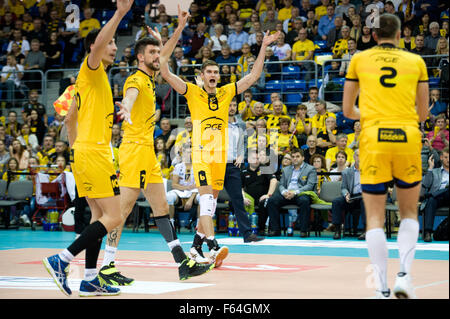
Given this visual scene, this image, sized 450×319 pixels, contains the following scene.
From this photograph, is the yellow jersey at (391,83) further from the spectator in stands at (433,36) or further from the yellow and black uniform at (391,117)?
the spectator in stands at (433,36)

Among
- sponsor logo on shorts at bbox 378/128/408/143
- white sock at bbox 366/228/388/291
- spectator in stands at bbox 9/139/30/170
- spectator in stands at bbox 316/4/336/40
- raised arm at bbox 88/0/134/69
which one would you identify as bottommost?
spectator in stands at bbox 9/139/30/170

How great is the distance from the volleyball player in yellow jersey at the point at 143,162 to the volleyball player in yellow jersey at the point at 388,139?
99.7 inches

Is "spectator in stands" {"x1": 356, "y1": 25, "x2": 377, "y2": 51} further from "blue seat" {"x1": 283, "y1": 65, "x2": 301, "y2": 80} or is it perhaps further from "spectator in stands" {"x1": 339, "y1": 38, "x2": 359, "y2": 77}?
"blue seat" {"x1": 283, "y1": 65, "x2": 301, "y2": 80}

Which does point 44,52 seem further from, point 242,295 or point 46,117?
point 242,295

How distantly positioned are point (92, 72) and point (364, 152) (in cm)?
251

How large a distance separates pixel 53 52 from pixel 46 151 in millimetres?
5199

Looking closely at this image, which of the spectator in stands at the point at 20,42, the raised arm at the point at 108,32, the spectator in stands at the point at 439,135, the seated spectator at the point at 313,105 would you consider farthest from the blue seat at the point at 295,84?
the raised arm at the point at 108,32

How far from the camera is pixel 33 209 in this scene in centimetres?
1688

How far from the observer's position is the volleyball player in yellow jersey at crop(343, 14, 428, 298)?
17.3 feet

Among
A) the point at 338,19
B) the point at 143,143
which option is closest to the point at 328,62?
the point at 338,19

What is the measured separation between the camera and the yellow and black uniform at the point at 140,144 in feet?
23.8

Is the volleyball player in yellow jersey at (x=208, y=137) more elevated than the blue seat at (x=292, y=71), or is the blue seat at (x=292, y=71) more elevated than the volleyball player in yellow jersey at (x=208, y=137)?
the blue seat at (x=292, y=71)

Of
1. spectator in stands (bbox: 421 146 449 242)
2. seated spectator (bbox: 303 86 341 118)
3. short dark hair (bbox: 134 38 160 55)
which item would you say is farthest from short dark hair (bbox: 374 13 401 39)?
seated spectator (bbox: 303 86 341 118)

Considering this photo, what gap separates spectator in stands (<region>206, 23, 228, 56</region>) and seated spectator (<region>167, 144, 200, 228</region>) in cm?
474
